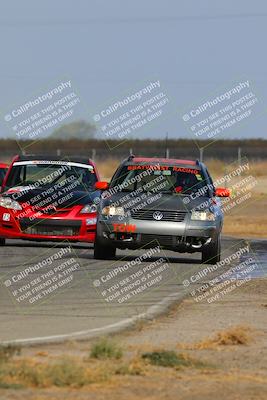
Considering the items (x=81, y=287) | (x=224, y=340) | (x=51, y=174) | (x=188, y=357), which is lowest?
(x=51, y=174)

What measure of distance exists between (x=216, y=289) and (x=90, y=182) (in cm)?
827

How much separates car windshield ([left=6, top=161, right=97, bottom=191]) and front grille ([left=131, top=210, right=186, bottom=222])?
3698mm

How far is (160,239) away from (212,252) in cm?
87

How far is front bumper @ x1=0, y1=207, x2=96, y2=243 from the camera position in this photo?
21.7 metres

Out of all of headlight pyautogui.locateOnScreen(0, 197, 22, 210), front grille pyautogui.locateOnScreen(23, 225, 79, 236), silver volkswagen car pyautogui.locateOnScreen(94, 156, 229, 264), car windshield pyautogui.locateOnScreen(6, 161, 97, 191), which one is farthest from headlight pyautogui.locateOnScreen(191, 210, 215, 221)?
car windshield pyautogui.locateOnScreen(6, 161, 97, 191)

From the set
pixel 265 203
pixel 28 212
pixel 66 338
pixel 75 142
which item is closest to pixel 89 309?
pixel 66 338

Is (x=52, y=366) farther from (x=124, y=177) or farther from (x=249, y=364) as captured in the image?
(x=124, y=177)

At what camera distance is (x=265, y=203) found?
151ft

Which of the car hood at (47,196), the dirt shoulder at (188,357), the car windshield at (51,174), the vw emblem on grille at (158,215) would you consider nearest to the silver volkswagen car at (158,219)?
the vw emblem on grille at (158,215)

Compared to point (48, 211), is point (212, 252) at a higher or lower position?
lower

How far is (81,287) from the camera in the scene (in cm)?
1554

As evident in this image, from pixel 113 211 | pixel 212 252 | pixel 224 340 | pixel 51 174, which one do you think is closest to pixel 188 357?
pixel 224 340

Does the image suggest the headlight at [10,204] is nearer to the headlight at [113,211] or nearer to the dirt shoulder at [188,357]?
the headlight at [113,211]

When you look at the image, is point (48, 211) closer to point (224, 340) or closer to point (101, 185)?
point (101, 185)
